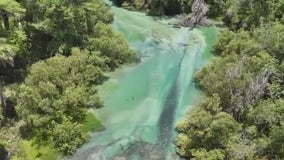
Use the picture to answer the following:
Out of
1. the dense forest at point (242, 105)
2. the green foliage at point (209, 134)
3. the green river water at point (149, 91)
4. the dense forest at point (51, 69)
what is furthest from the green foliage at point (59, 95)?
the dense forest at point (242, 105)

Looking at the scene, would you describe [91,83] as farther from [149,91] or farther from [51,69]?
[149,91]

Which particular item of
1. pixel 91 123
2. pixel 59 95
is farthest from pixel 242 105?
pixel 59 95

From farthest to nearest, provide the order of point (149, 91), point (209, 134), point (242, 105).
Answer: point (149, 91) → point (242, 105) → point (209, 134)

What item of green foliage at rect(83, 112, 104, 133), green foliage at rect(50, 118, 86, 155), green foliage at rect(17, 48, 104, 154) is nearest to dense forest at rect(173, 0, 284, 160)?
green foliage at rect(83, 112, 104, 133)

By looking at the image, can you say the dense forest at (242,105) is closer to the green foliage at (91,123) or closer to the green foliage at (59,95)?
the green foliage at (91,123)

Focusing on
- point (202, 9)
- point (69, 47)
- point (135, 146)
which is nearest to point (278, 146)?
point (135, 146)

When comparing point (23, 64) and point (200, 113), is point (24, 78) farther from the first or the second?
point (200, 113)

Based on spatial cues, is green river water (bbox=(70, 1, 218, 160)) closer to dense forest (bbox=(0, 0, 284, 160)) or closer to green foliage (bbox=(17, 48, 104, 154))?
dense forest (bbox=(0, 0, 284, 160))
